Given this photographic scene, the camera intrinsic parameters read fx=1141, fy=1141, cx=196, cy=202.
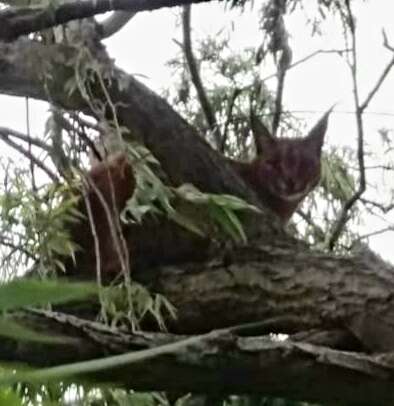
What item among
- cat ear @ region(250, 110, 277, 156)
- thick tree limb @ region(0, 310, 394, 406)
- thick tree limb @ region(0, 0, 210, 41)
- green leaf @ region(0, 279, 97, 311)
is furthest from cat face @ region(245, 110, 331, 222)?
green leaf @ region(0, 279, 97, 311)

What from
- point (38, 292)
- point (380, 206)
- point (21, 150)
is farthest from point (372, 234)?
point (38, 292)

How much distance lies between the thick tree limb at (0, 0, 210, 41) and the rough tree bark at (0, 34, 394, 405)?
20 cm

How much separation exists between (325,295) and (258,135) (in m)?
0.80

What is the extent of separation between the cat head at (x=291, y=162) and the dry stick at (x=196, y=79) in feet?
0.70

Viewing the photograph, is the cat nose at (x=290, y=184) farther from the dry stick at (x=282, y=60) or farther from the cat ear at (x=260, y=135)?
the dry stick at (x=282, y=60)

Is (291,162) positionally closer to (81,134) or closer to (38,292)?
(81,134)

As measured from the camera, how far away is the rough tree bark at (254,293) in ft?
4.96

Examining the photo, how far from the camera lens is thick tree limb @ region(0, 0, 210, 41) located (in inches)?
46.5

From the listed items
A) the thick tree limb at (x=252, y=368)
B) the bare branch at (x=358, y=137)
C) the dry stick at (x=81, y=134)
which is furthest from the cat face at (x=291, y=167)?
the dry stick at (x=81, y=134)

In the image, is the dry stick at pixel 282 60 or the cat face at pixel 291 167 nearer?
the dry stick at pixel 282 60

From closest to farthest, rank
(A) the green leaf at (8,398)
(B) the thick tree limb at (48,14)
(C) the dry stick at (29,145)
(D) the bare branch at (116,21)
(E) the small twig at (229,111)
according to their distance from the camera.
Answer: (A) the green leaf at (8,398), (B) the thick tree limb at (48,14), (C) the dry stick at (29,145), (D) the bare branch at (116,21), (E) the small twig at (229,111)

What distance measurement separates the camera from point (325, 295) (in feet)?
5.88

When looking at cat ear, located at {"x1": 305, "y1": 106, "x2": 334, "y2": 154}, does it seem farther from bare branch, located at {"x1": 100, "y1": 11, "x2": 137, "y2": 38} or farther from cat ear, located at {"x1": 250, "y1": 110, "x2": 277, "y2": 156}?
bare branch, located at {"x1": 100, "y1": 11, "x2": 137, "y2": 38}

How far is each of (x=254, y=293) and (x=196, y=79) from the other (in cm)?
65
